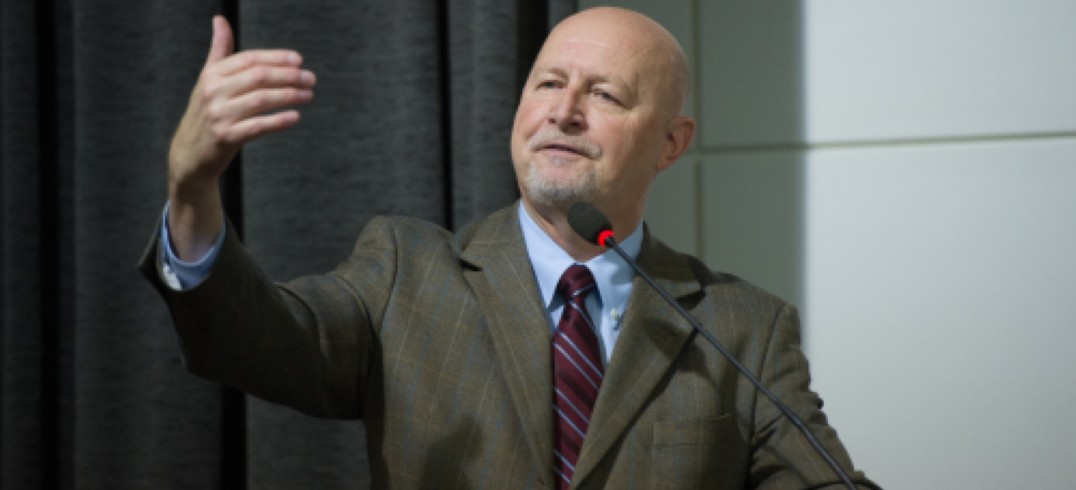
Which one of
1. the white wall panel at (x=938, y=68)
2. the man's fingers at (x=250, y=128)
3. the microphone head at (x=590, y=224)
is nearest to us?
the man's fingers at (x=250, y=128)

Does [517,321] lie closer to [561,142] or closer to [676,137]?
[561,142]

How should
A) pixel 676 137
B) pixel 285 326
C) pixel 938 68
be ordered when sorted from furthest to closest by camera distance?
pixel 938 68 → pixel 676 137 → pixel 285 326

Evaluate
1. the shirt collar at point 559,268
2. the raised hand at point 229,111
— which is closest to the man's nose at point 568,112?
the shirt collar at point 559,268

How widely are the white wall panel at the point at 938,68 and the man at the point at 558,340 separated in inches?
21.0

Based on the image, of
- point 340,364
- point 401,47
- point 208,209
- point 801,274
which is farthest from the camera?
point 801,274

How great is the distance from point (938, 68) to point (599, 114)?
72 cm

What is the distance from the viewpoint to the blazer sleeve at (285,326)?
1.01 metres

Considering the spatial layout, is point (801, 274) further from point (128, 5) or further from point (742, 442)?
point (128, 5)

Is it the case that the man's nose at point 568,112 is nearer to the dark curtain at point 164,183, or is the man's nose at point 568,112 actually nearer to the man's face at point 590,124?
the man's face at point 590,124

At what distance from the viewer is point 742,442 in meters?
1.25

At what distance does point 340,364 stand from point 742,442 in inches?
17.6

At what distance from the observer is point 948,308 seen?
177 centimetres

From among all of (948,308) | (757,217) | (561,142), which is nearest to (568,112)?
(561,142)

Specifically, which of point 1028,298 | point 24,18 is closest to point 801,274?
point 1028,298
